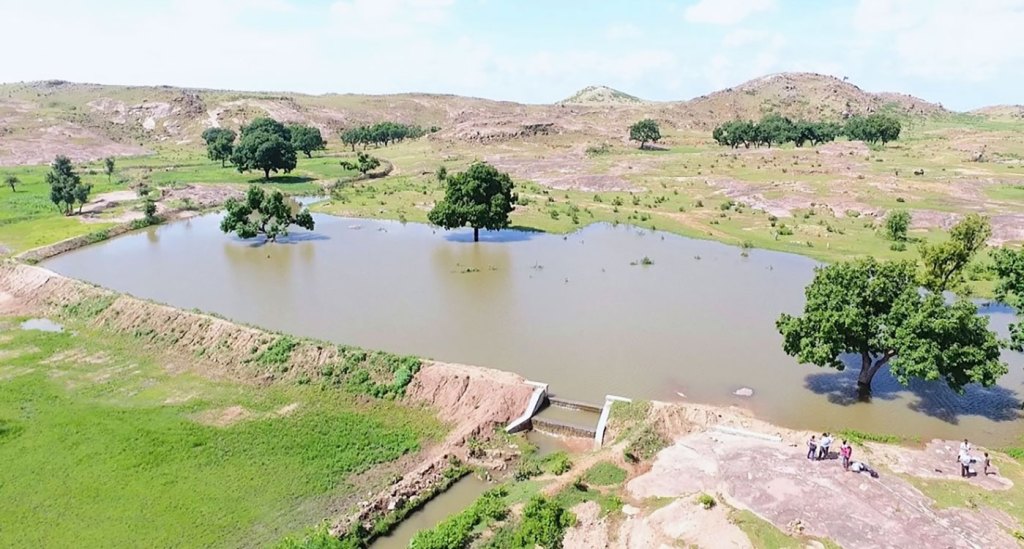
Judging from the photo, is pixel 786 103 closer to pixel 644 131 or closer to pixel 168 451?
pixel 644 131

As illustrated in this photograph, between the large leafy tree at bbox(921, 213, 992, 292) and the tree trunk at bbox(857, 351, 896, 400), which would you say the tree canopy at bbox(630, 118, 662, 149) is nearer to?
the large leafy tree at bbox(921, 213, 992, 292)

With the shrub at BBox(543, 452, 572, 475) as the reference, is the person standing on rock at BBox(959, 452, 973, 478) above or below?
above

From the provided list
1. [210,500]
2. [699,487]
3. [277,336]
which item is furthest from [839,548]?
[277,336]

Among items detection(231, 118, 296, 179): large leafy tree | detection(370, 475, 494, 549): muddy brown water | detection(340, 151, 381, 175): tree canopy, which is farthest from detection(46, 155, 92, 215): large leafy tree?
detection(370, 475, 494, 549): muddy brown water

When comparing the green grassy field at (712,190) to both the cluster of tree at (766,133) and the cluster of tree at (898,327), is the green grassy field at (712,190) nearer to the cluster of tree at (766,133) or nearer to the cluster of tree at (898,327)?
the cluster of tree at (766,133)

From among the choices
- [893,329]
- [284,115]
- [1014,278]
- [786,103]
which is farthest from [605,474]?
[786,103]

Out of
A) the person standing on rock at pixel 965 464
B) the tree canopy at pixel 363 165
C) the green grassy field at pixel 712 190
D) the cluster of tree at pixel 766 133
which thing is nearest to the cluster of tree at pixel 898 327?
the person standing on rock at pixel 965 464
